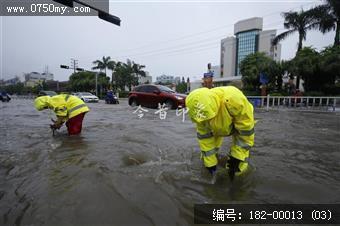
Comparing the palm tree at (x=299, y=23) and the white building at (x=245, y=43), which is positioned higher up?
the white building at (x=245, y=43)

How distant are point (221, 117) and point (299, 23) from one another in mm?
25748

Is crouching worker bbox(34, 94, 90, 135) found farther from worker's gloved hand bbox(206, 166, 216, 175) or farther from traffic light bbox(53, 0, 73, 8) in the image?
traffic light bbox(53, 0, 73, 8)

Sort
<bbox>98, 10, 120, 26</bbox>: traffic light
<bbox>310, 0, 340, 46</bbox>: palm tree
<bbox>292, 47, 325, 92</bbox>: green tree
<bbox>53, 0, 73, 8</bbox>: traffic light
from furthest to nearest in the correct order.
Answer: <bbox>310, 0, 340, 46</bbox>: palm tree
<bbox>292, 47, 325, 92</bbox>: green tree
<bbox>98, 10, 120, 26</bbox>: traffic light
<bbox>53, 0, 73, 8</bbox>: traffic light

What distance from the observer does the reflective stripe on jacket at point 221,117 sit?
8.30 ft

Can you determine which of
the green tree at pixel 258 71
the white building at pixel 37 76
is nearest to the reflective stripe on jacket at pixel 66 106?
the green tree at pixel 258 71

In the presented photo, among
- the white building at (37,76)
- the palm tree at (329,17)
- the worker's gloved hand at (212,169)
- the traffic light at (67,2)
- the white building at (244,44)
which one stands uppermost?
the white building at (244,44)

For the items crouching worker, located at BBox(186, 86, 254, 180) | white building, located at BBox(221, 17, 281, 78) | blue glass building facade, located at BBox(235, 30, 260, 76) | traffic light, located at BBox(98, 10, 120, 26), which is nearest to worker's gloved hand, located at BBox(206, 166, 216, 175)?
crouching worker, located at BBox(186, 86, 254, 180)

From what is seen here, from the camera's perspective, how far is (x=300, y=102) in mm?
15164

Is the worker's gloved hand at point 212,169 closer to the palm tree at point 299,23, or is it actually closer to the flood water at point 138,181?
the flood water at point 138,181

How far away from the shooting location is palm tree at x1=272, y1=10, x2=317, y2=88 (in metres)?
Result: 23.2

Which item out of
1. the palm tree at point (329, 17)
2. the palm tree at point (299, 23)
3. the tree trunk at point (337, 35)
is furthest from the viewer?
Answer: the palm tree at point (299, 23)

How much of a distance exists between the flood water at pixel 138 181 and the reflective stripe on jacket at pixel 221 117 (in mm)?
443

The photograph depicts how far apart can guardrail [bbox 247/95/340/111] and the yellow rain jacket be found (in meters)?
12.2

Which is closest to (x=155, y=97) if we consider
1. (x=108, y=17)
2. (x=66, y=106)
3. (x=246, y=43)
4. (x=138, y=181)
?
(x=108, y=17)
